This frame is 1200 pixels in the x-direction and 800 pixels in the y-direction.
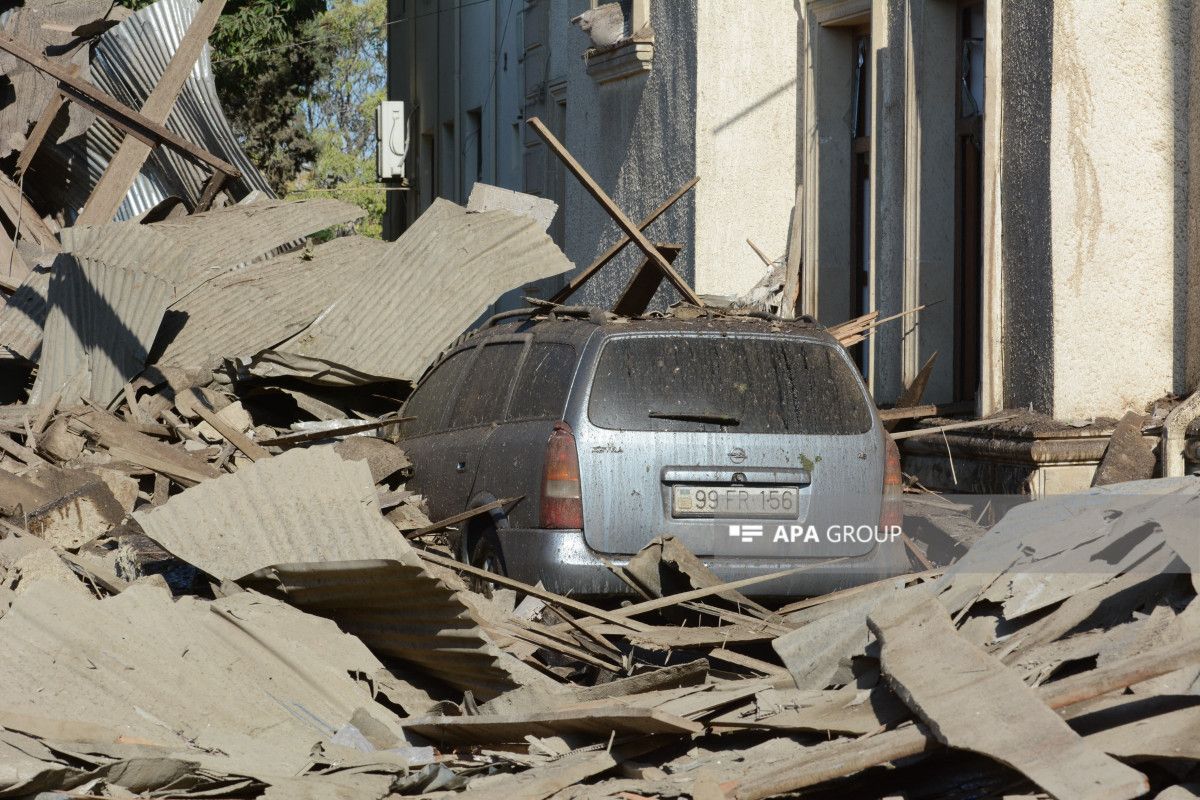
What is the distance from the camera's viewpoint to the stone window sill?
53.2 feet

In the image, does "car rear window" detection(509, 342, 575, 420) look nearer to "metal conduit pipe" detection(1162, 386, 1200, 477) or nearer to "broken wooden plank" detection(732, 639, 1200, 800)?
"broken wooden plank" detection(732, 639, 1200, 800)

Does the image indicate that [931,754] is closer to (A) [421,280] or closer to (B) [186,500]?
(B) [186,500]

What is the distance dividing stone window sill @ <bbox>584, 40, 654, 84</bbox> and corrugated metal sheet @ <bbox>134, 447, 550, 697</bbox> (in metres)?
9.87

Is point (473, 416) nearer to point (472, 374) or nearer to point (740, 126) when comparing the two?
point (472, 374)

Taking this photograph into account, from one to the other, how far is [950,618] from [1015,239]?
542 cm

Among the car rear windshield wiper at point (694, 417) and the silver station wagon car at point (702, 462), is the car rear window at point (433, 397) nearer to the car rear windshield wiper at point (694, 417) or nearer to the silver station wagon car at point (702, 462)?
the silver station wagon car at point (702, 462)

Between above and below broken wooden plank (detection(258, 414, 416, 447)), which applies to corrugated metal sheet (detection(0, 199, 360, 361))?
above

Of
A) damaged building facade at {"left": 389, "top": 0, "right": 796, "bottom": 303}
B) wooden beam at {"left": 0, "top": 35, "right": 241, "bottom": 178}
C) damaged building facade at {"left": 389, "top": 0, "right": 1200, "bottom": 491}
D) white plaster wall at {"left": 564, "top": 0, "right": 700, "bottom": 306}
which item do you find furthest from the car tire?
white plaster wall at {"left": 564, "top": 0, "right": 700, "bottom": 306}

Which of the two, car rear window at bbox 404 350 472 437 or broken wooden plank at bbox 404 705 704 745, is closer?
broken wooden plank at bbox 404 705 704 745

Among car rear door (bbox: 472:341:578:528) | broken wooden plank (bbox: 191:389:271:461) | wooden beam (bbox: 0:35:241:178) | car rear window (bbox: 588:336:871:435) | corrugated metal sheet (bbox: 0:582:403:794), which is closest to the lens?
corrugated metal sheet (bbox: 0:582:403:794)

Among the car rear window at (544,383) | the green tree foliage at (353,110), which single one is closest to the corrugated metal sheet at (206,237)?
the car rear window at (544,383)

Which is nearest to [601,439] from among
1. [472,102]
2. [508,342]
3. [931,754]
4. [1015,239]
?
[508,342]

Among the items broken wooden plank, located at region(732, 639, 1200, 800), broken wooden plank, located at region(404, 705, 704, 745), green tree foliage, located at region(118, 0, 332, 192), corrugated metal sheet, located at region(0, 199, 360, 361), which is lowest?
broken wooden plank, located at region(404, 705, 704, 745)

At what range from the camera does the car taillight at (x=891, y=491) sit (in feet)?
24.1
